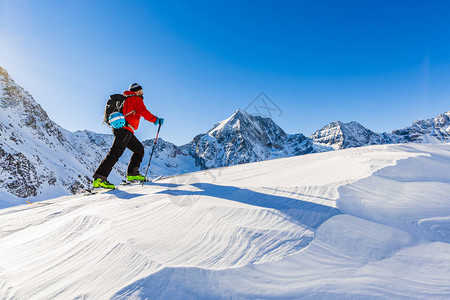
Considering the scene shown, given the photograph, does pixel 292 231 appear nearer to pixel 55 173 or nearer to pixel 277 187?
pixel 277 187

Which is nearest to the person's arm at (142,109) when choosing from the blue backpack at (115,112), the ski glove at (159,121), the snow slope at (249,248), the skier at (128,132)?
the skier at (128,132)

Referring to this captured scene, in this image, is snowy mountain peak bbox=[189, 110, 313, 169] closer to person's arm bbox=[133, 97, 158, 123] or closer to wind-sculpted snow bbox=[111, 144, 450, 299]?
person's arm bbox=[133, 97, 158, 123]

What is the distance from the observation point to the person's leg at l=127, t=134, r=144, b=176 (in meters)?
5.32

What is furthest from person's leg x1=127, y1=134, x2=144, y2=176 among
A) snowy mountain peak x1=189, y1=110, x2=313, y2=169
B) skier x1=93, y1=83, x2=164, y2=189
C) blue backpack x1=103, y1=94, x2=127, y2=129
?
snowy mountain peak x1=189, y1=110, x2=313, y2=169

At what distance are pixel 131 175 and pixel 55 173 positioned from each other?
3362cm

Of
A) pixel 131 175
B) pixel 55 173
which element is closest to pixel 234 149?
pixel 55 173

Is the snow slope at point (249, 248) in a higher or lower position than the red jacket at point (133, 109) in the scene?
lower

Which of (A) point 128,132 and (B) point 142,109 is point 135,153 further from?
(B) point 142,109

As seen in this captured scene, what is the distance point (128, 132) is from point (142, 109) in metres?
0.65

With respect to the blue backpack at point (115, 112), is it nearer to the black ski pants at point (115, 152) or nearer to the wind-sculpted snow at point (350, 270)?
the black ski pants at point (115, 152)

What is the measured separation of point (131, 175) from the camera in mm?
5703

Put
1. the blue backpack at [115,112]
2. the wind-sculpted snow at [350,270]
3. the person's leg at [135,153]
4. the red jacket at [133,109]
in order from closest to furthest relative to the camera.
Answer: the wind-sculpted snow at [350,270]
the blue backpack at [115,112]
the red jacket at [133,109]
the person's leg at [135,153]

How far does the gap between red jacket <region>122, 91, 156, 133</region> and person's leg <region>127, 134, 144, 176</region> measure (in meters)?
0.39

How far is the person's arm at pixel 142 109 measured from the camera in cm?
498
